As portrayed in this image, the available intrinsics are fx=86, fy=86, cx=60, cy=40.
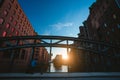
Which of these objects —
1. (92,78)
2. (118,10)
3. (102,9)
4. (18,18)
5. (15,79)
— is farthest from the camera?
(18,18)

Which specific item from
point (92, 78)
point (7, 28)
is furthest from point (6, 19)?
point (92, 78)

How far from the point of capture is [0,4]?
22094 millimetres

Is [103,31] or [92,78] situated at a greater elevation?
[103,31]

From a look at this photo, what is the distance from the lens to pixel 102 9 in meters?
23.6

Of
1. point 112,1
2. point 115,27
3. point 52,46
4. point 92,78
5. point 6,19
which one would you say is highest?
point 112,1

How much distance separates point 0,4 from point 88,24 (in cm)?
2770

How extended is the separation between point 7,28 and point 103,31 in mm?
26105

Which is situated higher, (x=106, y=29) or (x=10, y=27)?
(x=10, y=27)

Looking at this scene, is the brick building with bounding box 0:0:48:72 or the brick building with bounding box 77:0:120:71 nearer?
the brick building with bounding box 77:0:120:71

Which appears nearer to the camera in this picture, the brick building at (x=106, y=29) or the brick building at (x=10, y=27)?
the brick building at (x=106, y=29)

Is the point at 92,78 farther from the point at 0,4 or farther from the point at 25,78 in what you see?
the point at 0,4

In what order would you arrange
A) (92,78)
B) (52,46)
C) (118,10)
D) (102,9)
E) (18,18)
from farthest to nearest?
1. (18,18)
2. (102,9)
3. (118,10)
4. (52,46)
5. (92,78)

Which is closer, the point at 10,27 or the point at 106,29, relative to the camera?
the point at 106,29

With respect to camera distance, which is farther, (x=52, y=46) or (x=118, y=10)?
(x=118, y=10)
